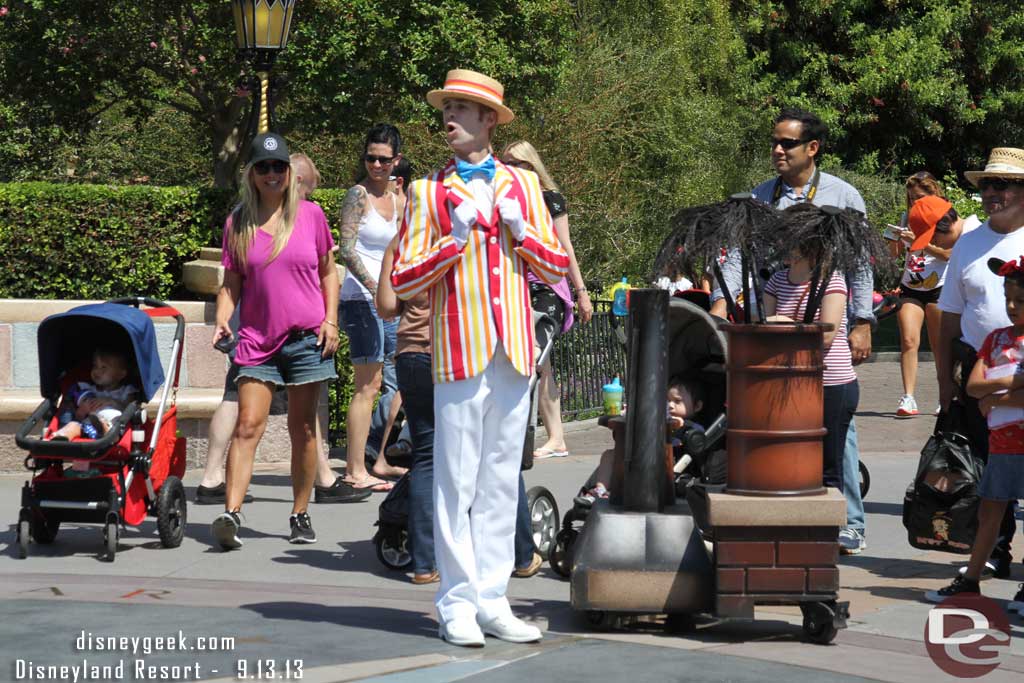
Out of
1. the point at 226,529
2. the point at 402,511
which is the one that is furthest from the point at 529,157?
the point at 226,529

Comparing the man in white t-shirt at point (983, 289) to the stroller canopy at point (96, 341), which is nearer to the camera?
the man in white t-shirt at point (983, 289)

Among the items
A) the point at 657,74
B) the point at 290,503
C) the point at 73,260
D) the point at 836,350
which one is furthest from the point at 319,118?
the point at 836,350

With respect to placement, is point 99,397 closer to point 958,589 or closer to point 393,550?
point 393,550

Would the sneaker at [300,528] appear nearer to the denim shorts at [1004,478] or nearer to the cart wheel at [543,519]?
the cart wheel at [543,519]

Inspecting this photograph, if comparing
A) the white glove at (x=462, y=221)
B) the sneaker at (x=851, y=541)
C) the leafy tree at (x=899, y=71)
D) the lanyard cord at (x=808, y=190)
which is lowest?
the sneaker at (x=851, y=541)

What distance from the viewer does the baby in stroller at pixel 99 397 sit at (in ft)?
26.4

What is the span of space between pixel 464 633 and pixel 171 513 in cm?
276

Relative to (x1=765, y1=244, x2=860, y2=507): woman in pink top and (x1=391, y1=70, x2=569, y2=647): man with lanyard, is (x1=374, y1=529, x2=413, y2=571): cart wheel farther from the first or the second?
(x1=765, y1=244, x2=860, y2=507): woman in pink top

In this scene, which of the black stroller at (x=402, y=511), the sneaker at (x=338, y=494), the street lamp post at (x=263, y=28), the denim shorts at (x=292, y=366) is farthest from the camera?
the street lamp post at (x=263, y=28)

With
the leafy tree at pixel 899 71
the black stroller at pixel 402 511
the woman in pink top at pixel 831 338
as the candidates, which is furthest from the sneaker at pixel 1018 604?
the leafy tree at pixel 899 71

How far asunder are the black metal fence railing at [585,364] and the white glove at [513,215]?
6.78 metres

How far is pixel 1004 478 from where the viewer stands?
267 inches

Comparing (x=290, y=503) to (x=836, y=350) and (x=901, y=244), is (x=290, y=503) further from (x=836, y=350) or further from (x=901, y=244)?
(x=901, y=244)

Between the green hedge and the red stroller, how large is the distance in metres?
3.51
